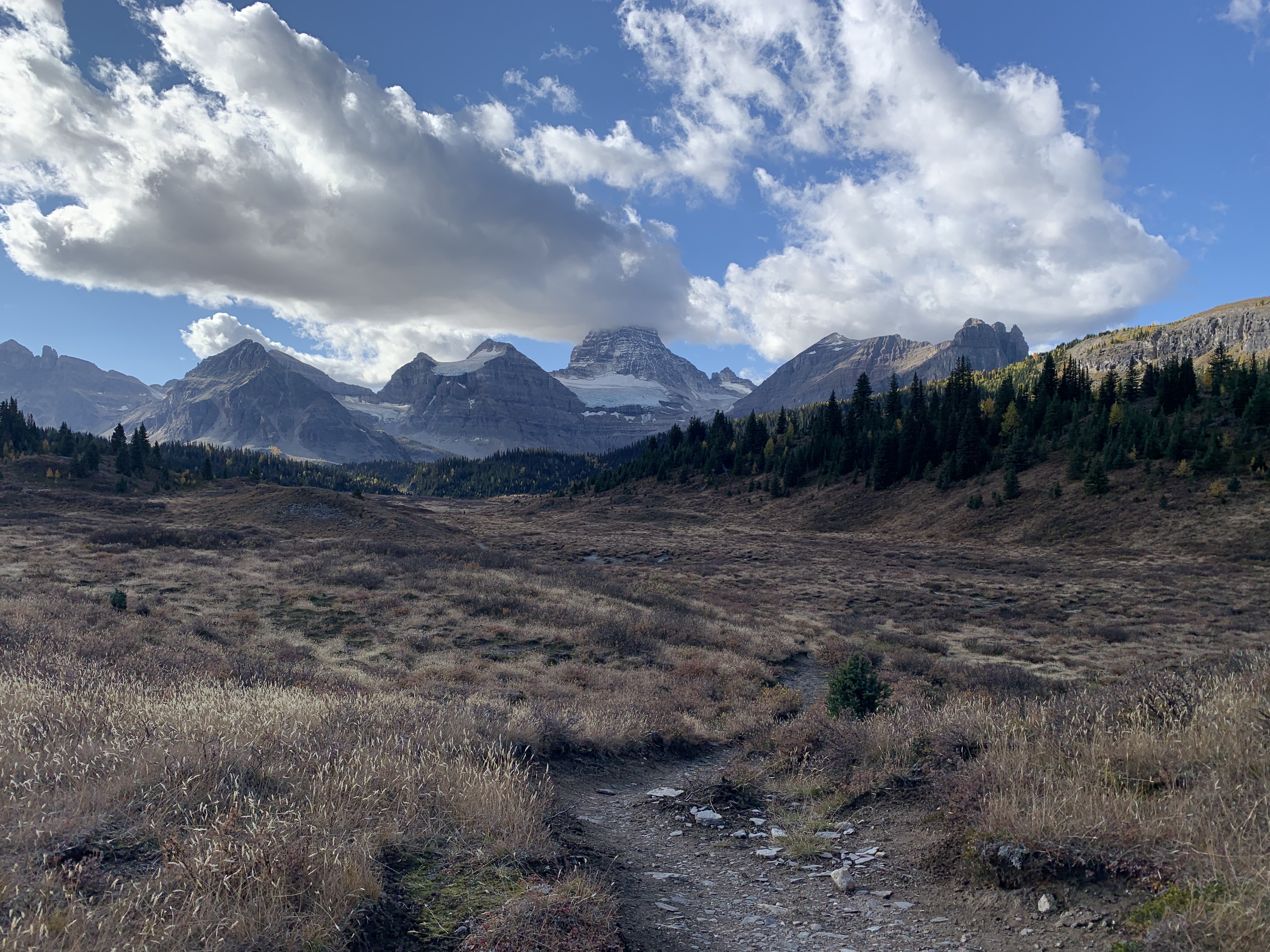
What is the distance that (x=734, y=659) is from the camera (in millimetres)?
18234

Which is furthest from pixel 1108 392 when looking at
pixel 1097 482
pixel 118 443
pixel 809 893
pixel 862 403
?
pixel 118 443

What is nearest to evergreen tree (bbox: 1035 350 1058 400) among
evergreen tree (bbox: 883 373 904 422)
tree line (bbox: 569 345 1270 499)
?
tree line (bbox: 569 345 1270 499)

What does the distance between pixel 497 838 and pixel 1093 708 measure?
7514 millimetres

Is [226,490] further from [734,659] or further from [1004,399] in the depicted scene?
[1004,399]

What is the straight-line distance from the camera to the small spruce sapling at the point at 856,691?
11.2 m

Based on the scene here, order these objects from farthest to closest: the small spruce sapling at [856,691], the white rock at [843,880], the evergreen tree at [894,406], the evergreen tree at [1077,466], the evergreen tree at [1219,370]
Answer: the evergreen tree at [894,406] → the evergreen tree at [1219,370] → the evergreen tree at [1077,466] → the small spruce sapling at [856,691] → the white rock at [843,880]

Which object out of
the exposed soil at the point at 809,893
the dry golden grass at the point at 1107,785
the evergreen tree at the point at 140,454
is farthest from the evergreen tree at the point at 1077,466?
the evergreen tree at the point at 140,454

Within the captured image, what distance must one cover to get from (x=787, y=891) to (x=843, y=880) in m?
0.56

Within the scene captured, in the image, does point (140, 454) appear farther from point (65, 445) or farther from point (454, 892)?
point (454, 892)

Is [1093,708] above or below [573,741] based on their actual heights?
above

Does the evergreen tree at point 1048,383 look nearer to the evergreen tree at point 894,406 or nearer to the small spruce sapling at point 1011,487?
the evergreen tree at point 894,406

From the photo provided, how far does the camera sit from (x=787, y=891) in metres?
6.02

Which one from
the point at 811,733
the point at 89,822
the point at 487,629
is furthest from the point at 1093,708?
the point at 487,629

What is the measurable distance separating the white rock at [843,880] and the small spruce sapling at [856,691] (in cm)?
500
